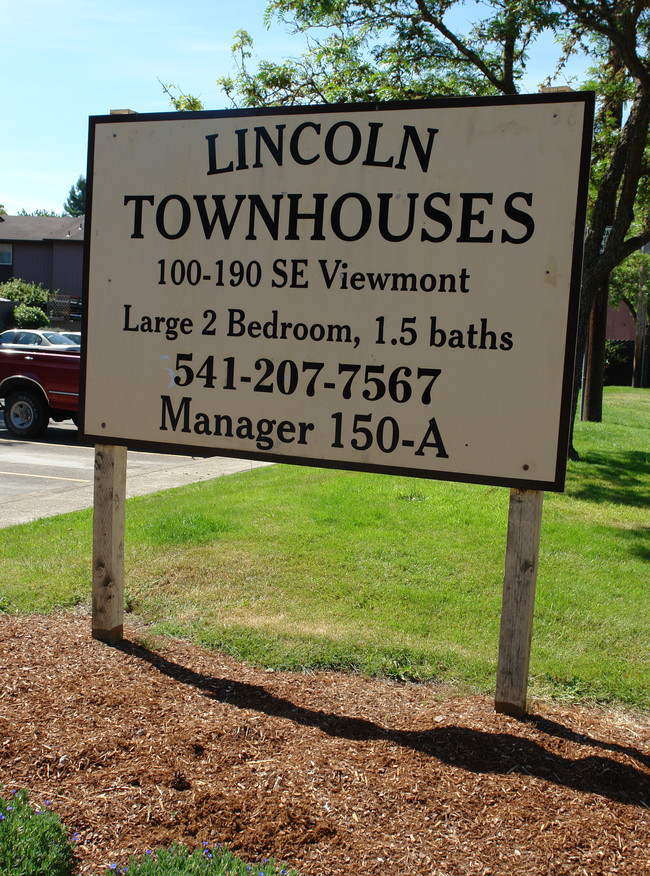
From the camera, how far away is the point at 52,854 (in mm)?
2469

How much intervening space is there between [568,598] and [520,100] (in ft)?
10.9

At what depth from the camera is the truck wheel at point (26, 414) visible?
1412 centimetres

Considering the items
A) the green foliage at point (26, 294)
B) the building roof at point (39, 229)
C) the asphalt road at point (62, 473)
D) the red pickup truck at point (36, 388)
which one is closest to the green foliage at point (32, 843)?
the asphalt road at point (62, 473)

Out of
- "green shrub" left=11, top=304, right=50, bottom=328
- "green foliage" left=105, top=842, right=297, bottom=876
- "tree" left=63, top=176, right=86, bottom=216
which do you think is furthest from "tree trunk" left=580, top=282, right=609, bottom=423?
"tree" left=63, top=176, right=86, bottom=216

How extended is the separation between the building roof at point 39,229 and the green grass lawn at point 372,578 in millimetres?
40293

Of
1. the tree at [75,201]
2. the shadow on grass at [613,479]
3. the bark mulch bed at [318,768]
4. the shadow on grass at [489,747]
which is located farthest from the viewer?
the tree at [75,201]

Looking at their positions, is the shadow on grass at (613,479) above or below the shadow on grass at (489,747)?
above

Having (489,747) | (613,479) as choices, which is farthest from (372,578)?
(613,479)

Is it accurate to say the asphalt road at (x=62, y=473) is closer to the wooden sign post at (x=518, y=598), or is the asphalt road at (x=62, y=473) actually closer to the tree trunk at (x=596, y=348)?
the wooden sign post at (x=518, y=598)

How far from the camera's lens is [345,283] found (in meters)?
3.91

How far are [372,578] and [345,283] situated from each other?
8.32ft

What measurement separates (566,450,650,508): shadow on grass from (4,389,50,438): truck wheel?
917cm

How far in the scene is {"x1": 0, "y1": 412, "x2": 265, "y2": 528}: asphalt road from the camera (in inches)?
343

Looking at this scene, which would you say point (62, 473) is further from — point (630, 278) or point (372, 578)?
point (630, 278)
